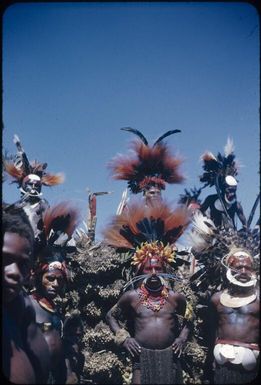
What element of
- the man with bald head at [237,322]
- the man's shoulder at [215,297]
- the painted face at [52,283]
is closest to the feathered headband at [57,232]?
the painted face at [52,283]

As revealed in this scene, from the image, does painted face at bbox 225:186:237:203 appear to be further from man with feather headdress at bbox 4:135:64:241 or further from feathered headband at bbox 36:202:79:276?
man with feather headdress at bbox 4:135:64:241

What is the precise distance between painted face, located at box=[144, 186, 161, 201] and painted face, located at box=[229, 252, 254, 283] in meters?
1.43

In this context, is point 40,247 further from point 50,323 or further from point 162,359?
point 162,359

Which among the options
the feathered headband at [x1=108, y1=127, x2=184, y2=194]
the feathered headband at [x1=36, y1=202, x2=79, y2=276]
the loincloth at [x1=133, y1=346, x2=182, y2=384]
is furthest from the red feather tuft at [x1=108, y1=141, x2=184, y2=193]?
the loincloth at [x1=133, y1=346, x2=182, y2=384]

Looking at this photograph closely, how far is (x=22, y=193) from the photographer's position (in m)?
5.64

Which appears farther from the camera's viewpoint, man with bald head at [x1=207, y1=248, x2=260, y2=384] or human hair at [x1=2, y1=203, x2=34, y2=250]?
man with bald head at [x1=207, y1=248, x2=260, y2=384]

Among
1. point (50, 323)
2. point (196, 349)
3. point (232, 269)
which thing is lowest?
point (196, 349)

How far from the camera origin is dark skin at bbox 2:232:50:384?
2.87 metres

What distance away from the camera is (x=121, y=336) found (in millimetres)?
4516

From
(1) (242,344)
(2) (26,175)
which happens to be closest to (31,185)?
(2) (26,175)

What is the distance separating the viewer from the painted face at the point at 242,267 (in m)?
4.56

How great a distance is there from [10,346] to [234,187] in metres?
3.64

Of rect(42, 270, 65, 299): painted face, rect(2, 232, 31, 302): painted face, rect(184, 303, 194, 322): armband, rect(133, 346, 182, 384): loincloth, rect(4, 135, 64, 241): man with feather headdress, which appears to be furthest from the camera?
rect(4, 135, 64, 241): man with feather headdress

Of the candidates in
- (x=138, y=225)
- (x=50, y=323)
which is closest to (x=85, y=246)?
(x=138, y=225)
